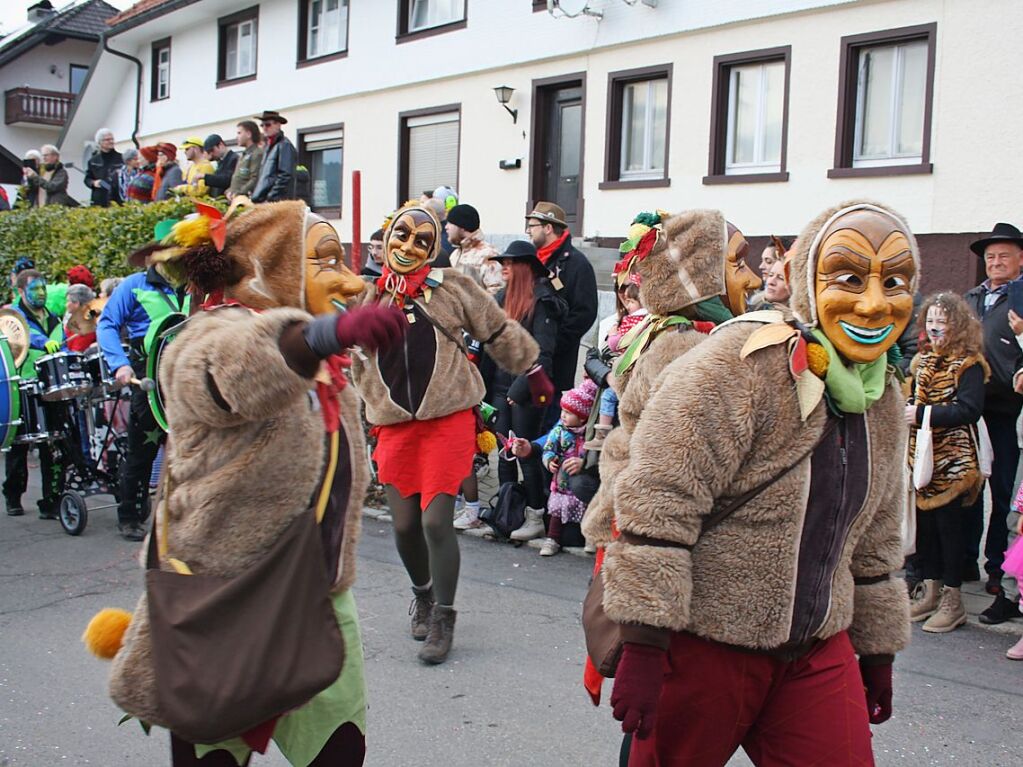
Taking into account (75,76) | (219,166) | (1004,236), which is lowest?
(1004,236)

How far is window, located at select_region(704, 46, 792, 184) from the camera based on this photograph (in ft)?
45.6

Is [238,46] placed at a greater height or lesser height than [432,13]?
greater

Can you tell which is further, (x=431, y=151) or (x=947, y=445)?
(x=431, y=151)

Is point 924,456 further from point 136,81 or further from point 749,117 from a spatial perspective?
point 136,81

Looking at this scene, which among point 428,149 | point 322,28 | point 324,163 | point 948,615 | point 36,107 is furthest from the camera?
point 36,107

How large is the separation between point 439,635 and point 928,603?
2.75 m

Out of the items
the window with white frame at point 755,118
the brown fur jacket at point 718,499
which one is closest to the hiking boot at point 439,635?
the brown fur jacket at point 718,499

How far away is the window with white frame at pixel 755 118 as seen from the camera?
14086 mm

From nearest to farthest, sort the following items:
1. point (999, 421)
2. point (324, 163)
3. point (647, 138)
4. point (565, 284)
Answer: point (999, 421) → point (565, 284) → point (647, 138) → point (324, 163)

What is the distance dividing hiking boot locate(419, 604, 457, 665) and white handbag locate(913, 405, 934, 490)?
2.66 metres

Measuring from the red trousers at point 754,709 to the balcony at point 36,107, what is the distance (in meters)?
37.5

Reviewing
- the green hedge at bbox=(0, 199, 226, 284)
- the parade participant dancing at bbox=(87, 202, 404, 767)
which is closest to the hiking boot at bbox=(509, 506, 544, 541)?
the parade participant dancing at bbox=(87, 202, 404, 767)

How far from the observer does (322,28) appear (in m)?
21.7

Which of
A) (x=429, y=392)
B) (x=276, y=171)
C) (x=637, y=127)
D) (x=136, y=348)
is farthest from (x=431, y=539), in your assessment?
(x=637, y=127)
